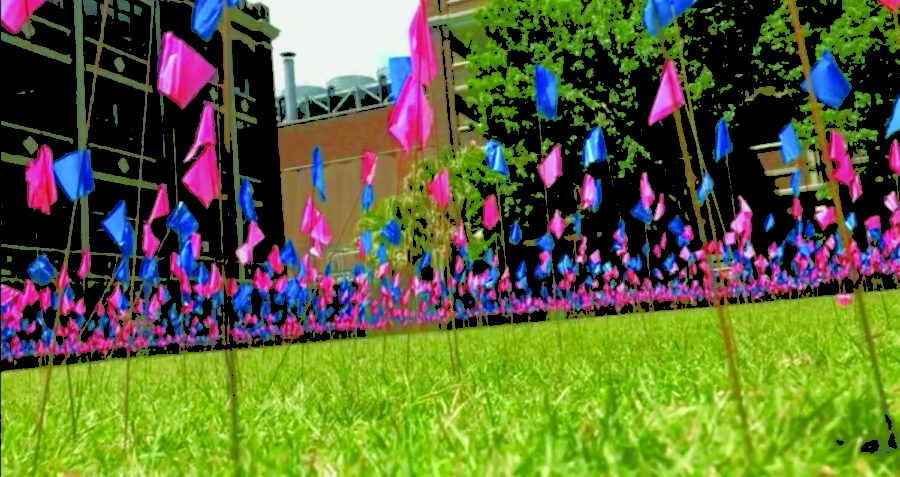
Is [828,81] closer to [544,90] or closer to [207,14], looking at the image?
[544,90]

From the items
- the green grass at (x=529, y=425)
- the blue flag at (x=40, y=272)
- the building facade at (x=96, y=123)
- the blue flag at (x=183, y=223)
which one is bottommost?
the green grass at (x=529, y=425)

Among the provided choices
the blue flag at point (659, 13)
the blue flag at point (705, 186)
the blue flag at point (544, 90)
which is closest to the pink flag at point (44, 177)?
the blue flag at point (544, 90)

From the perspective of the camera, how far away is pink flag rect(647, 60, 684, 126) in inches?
66.3

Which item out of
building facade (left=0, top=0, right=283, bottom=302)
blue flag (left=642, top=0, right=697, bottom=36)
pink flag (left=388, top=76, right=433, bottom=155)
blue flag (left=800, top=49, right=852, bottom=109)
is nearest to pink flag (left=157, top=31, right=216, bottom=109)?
pink flag (left=388, top=76, right=433, bottom=155)

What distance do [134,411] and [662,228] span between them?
18.3 m

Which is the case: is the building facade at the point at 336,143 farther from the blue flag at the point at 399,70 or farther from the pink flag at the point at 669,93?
the pink flag at the point at 669,93

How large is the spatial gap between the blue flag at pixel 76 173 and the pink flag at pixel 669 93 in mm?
1383

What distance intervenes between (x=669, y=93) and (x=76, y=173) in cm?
160

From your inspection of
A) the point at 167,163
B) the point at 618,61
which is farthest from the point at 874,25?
the point at 167,163

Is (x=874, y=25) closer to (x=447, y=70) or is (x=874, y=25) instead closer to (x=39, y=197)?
(x=447, y=70)

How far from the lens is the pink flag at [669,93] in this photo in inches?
66.3

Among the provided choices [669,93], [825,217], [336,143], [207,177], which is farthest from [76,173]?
[336,143]

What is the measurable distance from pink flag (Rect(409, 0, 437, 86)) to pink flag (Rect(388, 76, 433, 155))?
0.09ft

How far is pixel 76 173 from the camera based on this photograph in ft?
7.75
